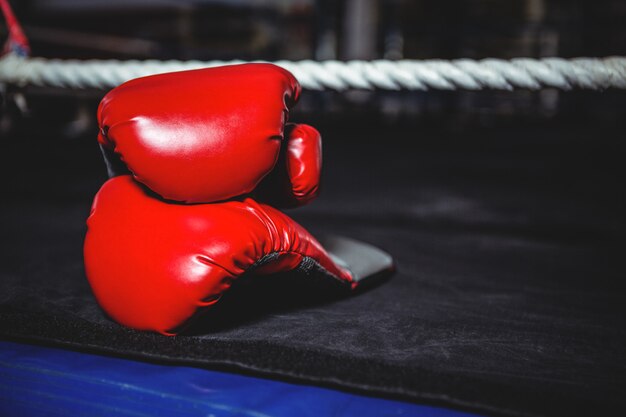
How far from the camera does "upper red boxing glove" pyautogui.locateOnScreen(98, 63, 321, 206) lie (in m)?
0.58

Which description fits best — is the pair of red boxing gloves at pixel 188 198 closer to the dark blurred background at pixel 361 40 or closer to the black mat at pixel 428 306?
the black mat at pixel 428 306

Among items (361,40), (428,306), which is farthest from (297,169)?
(361,40)

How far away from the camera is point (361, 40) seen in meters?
5.95

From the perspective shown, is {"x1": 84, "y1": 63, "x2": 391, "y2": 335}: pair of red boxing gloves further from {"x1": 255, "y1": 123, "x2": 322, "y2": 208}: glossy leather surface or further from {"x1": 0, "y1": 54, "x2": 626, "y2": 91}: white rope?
{"x1": 0, "y1": 54, "x2": 626, "y2": 91}: white rope

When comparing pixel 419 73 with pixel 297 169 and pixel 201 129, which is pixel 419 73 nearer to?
pixel 297 169

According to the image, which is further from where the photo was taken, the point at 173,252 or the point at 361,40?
the point at 361,40

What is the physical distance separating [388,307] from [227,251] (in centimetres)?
28

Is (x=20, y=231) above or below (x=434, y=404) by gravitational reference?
below

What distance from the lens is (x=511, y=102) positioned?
5355 millimetres

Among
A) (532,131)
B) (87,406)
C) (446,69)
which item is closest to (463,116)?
(532,131)

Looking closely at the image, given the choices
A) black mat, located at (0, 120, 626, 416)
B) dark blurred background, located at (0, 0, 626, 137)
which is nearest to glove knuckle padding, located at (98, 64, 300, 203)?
black mat, located at (0, 120, 626, 416)

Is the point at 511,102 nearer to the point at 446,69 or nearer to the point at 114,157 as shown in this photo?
the point at 446,69

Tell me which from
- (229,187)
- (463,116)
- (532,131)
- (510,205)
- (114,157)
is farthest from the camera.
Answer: (463,116)

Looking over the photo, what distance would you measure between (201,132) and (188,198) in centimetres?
8
